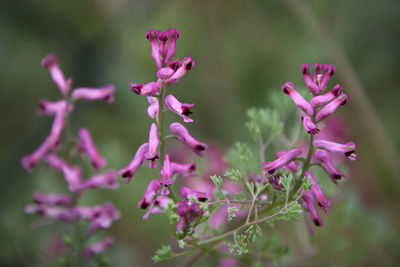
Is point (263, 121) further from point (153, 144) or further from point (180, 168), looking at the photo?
point (153, 144)

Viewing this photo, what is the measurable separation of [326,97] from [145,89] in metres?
0.67

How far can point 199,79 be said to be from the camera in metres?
5.58

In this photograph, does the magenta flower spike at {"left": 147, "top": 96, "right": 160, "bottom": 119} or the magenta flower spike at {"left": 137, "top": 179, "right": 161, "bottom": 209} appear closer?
the magenta flower spike at {"left": 137, "top": 179, "right": 161, "bottom": 209}

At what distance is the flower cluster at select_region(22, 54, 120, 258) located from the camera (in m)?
2.30

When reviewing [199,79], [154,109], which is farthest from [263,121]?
[199,79]

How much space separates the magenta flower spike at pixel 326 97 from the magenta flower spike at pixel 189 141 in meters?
0.45

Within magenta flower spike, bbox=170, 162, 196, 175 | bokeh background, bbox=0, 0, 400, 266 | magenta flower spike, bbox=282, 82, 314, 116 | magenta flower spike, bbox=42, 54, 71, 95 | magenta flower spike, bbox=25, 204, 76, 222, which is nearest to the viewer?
magenta flower spike, bbox=282, 82, 314, 116

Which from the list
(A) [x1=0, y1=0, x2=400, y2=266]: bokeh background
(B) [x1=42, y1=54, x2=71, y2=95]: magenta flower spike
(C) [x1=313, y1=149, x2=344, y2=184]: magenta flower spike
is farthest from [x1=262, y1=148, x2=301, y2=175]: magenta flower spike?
(A) [x1=0, y1=0, x2=400, y2=266]: bokeh background

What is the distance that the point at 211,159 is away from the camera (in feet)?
11.5

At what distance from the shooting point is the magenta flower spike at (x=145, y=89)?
157cm

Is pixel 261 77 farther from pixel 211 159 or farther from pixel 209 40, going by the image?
pixel 211 159

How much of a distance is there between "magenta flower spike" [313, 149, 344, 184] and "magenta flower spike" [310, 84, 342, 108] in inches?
8.7

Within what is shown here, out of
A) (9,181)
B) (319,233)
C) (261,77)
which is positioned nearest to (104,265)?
(319,233)

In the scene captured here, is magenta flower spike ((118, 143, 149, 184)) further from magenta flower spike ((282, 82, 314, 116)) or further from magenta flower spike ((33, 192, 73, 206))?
magenta flower spike ((33, 192, 73, 206))
